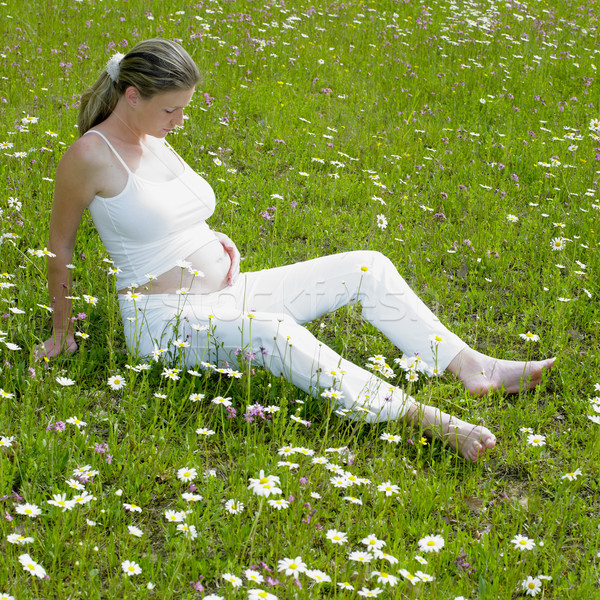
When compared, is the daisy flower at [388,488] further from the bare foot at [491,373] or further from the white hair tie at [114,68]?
the white hair tie at [114,68]

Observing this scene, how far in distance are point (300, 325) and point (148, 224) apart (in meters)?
0.87

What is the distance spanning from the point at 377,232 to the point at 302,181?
0.84m

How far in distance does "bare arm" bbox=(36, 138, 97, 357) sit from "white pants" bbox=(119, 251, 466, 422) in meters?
0.29

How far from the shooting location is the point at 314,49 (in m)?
7.86

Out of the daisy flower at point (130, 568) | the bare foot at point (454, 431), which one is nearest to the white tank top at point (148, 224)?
the bare foot at point (454, 431)

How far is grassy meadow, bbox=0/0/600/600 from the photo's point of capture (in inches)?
96.3

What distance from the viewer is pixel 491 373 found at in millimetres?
3557

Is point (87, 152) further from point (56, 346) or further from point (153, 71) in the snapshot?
point (56, 346)

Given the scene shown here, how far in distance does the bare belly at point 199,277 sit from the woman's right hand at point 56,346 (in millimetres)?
401

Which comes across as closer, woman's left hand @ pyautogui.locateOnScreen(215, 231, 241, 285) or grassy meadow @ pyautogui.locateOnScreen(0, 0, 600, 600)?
grassy meadow @ pyautogui.locateOnScreen(0, 0, 600, 600)

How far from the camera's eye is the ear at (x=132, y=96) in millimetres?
3351

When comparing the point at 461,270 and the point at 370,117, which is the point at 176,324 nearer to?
the point at 461,270

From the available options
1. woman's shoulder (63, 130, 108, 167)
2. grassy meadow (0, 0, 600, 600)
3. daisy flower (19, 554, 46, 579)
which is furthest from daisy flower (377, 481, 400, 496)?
woman's shoulder (63, 130, 108, 167)

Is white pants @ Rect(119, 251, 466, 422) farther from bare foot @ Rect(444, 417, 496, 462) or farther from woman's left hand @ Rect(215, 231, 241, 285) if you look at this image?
bare foot @ Rect(444, 417, 496, 462)
